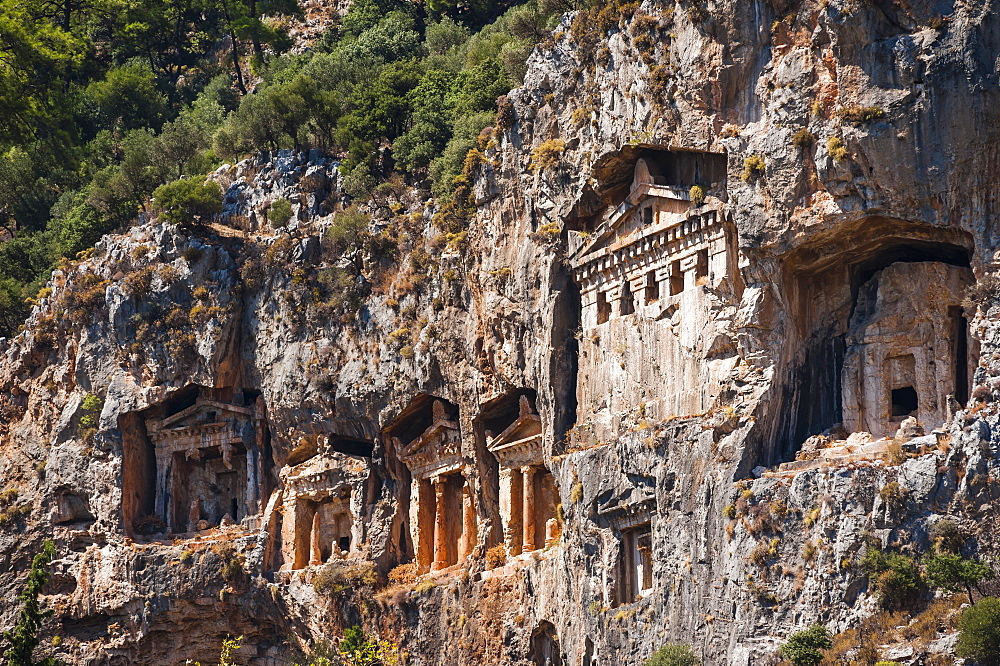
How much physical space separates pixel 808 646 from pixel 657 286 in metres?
12.9

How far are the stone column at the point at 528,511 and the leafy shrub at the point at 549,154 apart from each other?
937 cm

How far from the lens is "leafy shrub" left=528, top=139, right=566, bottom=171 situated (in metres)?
50.5

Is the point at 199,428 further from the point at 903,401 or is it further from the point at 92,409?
the point at 903,401

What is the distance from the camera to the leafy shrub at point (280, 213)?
209ft

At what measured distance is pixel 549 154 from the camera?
5078 centimetres

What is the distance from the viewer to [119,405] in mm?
62531

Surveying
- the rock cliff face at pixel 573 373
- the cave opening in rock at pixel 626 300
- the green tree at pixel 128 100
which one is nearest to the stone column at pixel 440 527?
the rock cliff face at pixel 573 373

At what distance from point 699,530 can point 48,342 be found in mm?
33369

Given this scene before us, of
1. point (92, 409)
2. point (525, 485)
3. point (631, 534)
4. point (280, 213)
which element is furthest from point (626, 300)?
point (92, 409)

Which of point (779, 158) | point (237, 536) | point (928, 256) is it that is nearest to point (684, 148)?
point (779, 158)

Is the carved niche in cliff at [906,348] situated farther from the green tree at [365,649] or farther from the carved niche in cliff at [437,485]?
the carved niche in cliff at [437,485]

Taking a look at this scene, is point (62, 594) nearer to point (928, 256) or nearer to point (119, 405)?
point (119, 405)

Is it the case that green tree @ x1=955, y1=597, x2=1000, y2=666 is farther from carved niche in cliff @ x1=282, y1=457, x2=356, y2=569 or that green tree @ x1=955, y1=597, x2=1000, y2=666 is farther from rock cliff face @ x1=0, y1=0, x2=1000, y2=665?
carved niche in cliff @ x1=282, y1=457, x2=356, y2=569

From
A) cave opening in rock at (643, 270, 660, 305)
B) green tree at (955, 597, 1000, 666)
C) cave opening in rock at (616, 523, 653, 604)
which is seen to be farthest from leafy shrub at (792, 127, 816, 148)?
green tree at (955, 597, 1000, 666)
